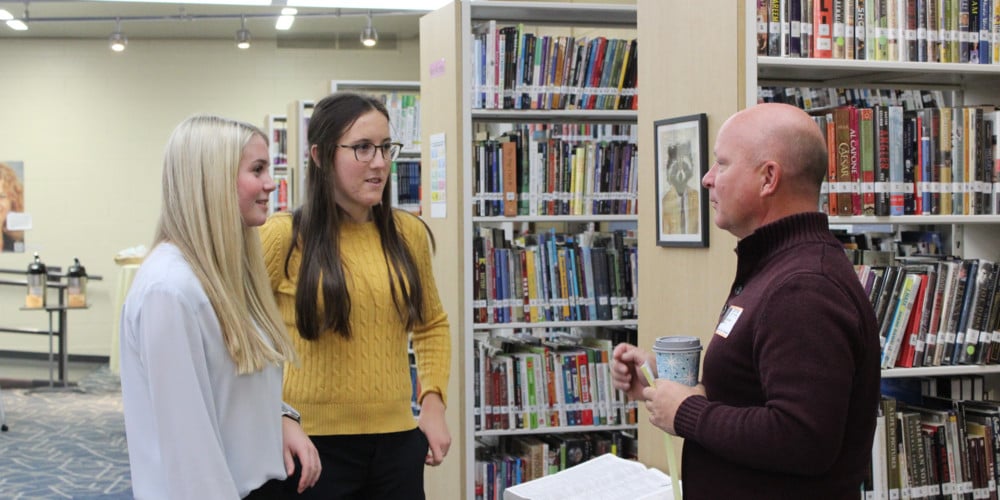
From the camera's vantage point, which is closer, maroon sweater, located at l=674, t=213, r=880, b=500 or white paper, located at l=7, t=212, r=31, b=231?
maroon sweater, located at l=674, t=213, r=880, b=500

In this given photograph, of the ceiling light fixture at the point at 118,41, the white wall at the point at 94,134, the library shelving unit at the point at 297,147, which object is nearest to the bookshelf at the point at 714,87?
the library shelving unit at the point at 297,147

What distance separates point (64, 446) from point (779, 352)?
6374 mm

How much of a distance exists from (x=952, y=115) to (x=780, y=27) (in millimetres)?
656

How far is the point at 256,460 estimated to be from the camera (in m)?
1.71

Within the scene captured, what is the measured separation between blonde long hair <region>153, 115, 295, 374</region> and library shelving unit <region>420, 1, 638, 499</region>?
2.33m

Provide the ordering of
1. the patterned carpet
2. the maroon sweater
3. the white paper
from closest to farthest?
the maroon sweater
the patterned carpet
the white paper

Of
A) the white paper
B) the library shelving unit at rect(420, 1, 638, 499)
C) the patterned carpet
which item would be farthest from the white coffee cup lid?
the white paper

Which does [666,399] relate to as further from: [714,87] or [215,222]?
[714,87]

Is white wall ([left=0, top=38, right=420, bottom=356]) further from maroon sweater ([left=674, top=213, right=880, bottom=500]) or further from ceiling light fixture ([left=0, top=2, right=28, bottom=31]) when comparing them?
maroon sweater ([left=674, top=213, right=880, bottom=500])

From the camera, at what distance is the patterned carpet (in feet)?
18.6

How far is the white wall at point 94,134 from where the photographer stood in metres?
11.3

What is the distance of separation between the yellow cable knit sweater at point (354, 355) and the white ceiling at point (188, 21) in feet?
25.3

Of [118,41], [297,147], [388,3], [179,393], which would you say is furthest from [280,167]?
[179,393]

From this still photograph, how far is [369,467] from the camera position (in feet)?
7.16
